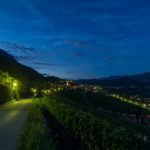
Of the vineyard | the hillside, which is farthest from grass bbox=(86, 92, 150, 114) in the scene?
the vineyard

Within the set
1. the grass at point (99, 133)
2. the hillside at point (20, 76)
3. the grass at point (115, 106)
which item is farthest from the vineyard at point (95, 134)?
the grass at point (115, 106)

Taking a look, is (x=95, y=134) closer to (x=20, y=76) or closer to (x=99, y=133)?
(x=99, y=133)

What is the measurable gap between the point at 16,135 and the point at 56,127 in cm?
292

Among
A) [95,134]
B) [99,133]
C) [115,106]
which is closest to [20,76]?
[115,106]

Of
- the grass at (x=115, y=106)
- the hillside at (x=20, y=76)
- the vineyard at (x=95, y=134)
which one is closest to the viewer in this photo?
the vineyard at (x=95, y=134)

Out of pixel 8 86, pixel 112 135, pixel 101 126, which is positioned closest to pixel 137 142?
pixel 112 135

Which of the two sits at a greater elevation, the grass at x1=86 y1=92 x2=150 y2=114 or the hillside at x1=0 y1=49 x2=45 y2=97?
the hillside at x1=0 y1=49 x2=45 y2=97

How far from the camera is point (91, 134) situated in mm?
5531

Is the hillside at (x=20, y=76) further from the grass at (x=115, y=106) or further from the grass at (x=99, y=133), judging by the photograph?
the grass at (x=115, y=106)

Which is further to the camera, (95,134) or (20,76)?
(20,76)

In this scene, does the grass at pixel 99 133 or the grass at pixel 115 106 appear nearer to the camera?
the grass at pixel 99 133

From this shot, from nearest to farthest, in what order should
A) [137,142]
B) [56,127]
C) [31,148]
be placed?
[137,142] → [31,148] → [56,127]

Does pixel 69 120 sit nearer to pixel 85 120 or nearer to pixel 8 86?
pixel 85 120

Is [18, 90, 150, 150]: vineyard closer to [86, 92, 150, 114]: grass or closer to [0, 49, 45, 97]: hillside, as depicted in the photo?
[0, 49, 45, 97]: hillside
